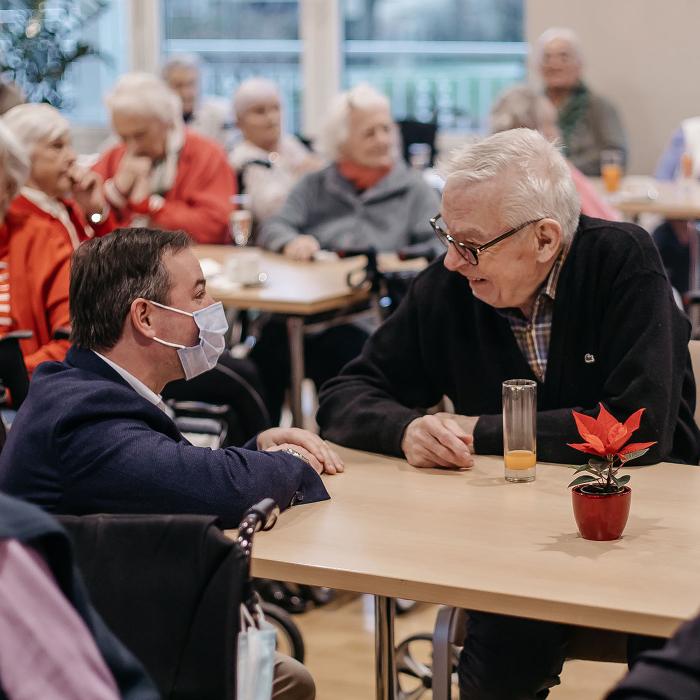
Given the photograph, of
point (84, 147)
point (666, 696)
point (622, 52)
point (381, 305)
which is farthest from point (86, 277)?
point (84, 147)

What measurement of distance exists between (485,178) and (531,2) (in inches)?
234

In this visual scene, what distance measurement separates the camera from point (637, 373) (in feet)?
7.18

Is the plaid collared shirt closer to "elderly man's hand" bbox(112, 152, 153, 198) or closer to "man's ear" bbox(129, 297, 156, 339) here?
"man's ear" bbox(129, 297, 156, 339)

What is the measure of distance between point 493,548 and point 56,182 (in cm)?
230

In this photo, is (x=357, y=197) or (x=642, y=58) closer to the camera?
(x=357, y=197)

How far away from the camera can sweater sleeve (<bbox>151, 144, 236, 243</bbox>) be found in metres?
4.93

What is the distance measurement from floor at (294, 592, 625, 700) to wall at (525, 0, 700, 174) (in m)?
4.83

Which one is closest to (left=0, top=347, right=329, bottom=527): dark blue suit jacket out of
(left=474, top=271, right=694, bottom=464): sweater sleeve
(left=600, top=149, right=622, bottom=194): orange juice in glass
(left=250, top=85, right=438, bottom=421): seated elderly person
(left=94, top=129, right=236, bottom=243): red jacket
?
(left=474, top=271, right=694, bottom=464): sweater sleeve

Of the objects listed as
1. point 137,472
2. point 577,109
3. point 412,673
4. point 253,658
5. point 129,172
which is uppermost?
point 577,109

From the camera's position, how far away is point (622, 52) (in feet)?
25.0

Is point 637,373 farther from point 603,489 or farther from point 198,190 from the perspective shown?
point 198,190

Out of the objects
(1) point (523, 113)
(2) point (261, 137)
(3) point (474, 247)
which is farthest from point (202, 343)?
(2) point (261, 137)

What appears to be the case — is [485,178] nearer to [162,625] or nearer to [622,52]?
[162,625]

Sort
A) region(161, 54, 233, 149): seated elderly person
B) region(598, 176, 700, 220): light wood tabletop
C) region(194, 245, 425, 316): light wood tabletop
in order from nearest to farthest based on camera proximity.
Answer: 1. region(194, 245, 425, 316): light wood tabletop
2. region(598, 176, 700, 220): light wood tabletop
3. region(161, 54, 233, 149): seated elderly person
